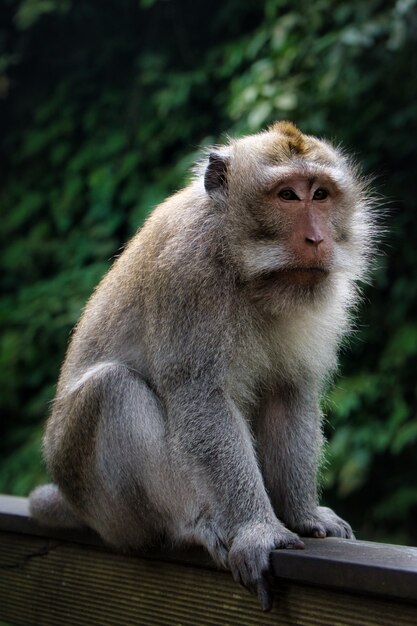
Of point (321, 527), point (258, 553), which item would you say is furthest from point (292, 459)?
point (258, 553)

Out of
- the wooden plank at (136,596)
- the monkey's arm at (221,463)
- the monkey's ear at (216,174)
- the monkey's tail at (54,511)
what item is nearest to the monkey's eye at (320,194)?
the monkey's ear at (216,174)

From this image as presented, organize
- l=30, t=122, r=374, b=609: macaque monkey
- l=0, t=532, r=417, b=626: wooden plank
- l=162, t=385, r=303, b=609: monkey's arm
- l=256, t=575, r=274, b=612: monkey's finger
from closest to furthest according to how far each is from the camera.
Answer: l=0, t=532, r=417, b=626: wooden plank → l=256, t=575, r=274, b=612: monkey's finger → l=162, t=385, r=303, b=609: monkey's arm → l=30, t=122, r=374, b=609: macaque monkey

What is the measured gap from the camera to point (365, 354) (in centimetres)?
662

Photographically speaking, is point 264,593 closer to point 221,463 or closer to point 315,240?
point 221,463

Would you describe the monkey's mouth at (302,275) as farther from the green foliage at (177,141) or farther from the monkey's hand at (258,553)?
the green foliage at (177,141)

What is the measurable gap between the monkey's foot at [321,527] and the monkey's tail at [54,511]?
32.0 inches

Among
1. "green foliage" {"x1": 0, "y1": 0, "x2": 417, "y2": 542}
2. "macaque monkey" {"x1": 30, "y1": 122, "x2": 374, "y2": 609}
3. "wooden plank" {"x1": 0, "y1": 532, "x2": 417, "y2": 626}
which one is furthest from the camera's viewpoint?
"green foliage" {"x1": 0, "y1": 0, "x2": 417, "y2": 542}

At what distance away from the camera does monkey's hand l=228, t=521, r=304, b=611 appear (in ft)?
8.68

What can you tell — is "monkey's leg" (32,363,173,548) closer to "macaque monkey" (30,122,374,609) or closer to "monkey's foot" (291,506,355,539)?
"macaque monkey" (30,122,374,609)

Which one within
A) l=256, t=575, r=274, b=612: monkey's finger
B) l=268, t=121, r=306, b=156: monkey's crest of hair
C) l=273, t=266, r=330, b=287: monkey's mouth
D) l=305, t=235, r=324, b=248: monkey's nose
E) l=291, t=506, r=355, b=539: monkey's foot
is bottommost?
l=291, t=506, r=355, b=539: monkey's foot

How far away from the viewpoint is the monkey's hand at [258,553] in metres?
2.65

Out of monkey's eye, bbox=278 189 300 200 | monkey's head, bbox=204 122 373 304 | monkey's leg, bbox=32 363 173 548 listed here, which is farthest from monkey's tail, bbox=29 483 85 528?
monkey's eye, bbox=278 189 300 200

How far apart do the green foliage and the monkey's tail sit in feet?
7.15

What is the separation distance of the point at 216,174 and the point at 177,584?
1380 mm
